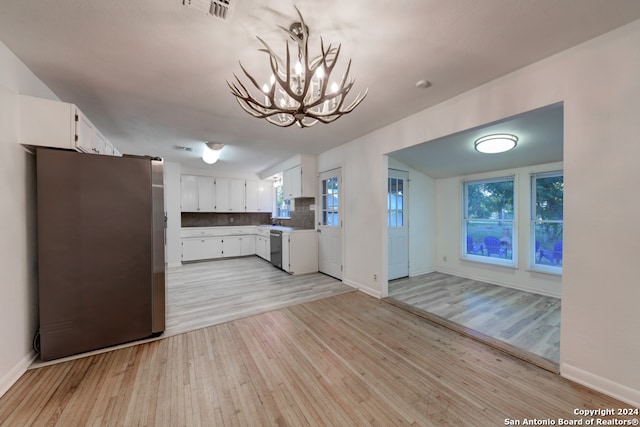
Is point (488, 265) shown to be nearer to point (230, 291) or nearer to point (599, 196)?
point (599, 196)

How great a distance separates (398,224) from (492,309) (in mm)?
1924

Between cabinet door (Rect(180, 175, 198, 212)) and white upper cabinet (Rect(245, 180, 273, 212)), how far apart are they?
138cm

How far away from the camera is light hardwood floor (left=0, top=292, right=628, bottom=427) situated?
1.46 m

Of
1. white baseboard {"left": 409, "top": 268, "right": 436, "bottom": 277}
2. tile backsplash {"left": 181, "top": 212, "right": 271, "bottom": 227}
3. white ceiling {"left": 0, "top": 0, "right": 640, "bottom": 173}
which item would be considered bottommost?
white baseboard {"left": 409, "top": 268, "right": 436, "bottom": 277}

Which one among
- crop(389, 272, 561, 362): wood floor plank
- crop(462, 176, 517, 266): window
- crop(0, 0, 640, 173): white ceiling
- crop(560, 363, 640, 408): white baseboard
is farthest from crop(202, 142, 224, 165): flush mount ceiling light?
crop(560, 363, 640, 408): white baseboard

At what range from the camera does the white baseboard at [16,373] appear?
1648 mm

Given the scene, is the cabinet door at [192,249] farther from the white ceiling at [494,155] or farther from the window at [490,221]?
the window at [490,221]

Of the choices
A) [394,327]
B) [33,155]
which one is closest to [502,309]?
[394,327]

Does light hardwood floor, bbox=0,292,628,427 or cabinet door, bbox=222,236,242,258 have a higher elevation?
cabinet door, bbox=222,236,242,258

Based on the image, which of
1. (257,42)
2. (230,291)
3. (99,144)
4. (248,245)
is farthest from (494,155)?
(248,245)

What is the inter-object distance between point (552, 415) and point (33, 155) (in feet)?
14.5

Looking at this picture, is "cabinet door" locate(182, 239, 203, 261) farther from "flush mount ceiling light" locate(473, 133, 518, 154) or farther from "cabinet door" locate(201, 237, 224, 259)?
"flush mount ceiling light" locate(473, 133, 518, 154)

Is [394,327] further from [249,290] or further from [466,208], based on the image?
[466,208]

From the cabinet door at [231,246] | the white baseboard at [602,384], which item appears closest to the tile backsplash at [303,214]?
the cabinet door at [231,246]
